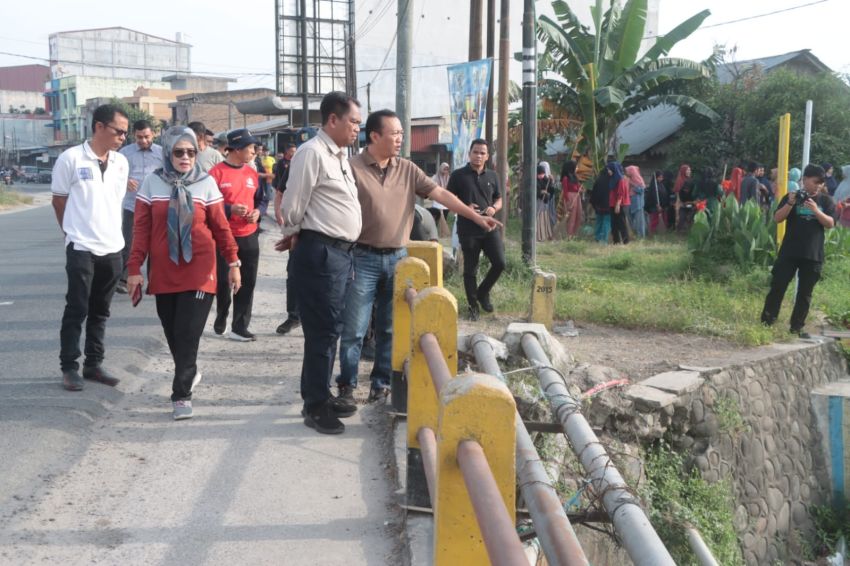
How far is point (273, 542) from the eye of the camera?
3.82 meters

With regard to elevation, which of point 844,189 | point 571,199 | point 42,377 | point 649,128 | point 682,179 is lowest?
point 42,377

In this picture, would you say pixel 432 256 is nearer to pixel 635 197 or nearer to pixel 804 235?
pixel 804 235

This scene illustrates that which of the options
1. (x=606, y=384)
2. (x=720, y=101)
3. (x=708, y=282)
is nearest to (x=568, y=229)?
(x=720, y=101)

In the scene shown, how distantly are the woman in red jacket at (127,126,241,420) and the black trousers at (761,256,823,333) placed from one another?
19.8 ft

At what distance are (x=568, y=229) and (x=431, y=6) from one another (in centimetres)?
2559

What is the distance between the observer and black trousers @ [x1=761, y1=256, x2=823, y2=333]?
880 centimetres

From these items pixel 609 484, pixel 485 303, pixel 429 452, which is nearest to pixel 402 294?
pixel 429 452

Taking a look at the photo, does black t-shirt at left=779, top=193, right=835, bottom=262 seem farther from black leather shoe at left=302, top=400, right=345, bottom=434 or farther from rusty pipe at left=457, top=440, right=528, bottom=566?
rusty pipe at left=457, top=440, right=528, bottom=566

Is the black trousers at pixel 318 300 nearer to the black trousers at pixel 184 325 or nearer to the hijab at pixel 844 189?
the black trousers at pixel 184 325

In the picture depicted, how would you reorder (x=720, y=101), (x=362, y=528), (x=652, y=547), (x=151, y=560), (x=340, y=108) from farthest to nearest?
(x=720, y=101), (x=340, y=108), (x=362, y=528), (x=151, y=560), (x=652, y=547)

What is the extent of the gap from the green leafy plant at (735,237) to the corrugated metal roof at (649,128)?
11.6 meters

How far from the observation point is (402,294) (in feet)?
16.6

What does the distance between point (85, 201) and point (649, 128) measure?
21.8m

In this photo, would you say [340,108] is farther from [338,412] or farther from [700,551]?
[700,551]
